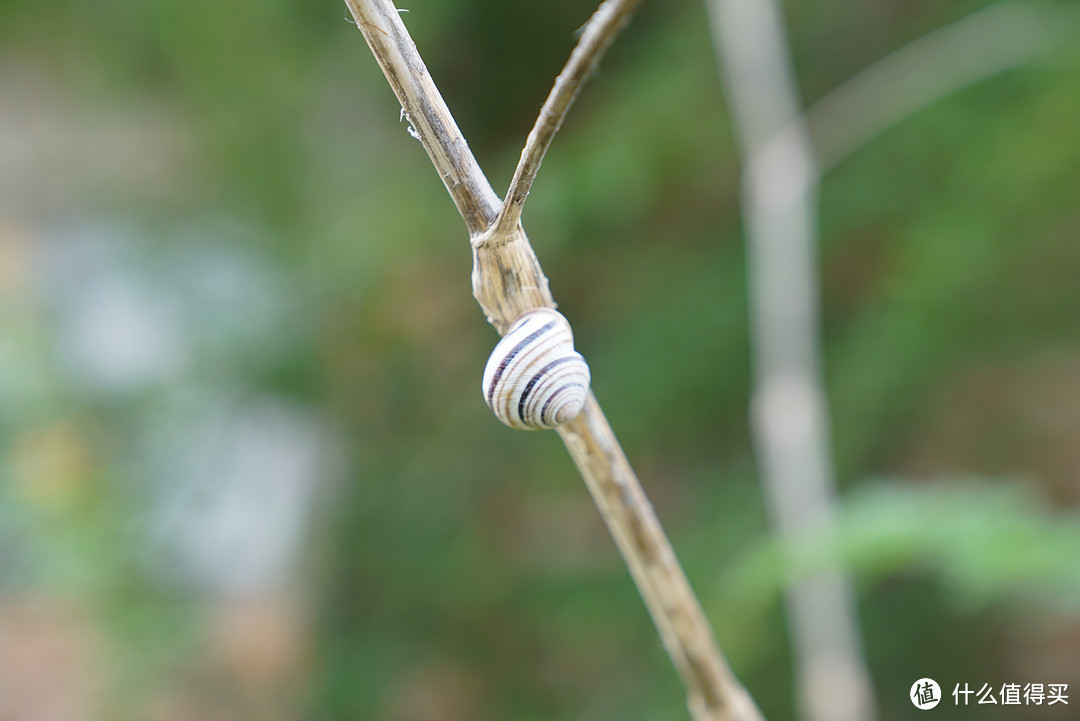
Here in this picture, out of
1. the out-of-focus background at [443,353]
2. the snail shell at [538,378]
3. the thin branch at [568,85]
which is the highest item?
the out-of-focus background at [443,353]

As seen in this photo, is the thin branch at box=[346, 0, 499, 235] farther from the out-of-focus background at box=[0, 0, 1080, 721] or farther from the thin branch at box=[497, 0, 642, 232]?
the out-of-focus background at box=[0, 0, 1080, 721]

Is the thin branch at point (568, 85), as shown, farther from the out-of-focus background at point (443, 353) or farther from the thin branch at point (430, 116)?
the out-of-focus background at point (443, 353)

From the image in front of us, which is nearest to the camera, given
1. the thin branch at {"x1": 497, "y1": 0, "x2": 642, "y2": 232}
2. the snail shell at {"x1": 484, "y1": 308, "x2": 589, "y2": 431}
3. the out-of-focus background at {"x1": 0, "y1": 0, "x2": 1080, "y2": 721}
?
the thin branch at {"x1": 497, "y1": 0, "x2": 642, "y2": 232}

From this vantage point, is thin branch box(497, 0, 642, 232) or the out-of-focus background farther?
the out-of-focus background

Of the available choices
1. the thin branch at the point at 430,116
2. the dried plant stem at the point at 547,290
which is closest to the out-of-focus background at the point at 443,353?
the dried plant stem at the point at 547,290

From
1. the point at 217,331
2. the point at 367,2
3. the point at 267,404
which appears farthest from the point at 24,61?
the point at 367,2

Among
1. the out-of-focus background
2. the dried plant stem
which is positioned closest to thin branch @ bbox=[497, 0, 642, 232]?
the dried plant stem

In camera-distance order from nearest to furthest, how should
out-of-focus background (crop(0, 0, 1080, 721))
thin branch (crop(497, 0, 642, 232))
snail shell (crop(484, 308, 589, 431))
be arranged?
1. thin branch (crop(497, 0, 642, 232))
2. snail shell (crop(484, 308, 589, 431))
3. out-of-focus background (crop(0, 0, 1080, 721))
